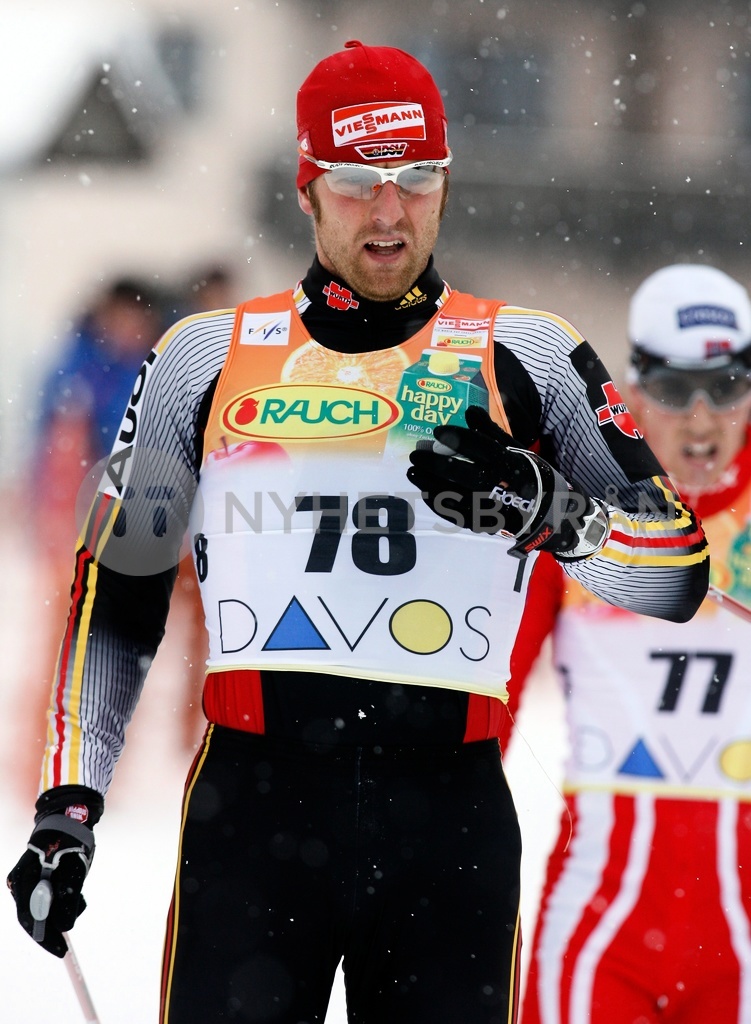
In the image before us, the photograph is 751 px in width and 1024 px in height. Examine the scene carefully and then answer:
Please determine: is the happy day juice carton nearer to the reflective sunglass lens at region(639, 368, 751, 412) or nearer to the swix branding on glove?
the swix branding on glove

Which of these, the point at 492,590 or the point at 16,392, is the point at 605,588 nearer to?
the point at 492,590

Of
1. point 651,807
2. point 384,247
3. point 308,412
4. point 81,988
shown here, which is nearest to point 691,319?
point 651,807

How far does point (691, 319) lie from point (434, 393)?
5.03 ft

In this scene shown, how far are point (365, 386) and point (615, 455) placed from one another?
18.1 inches

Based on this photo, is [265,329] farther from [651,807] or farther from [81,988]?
[651,807]

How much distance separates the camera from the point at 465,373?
8.47ft

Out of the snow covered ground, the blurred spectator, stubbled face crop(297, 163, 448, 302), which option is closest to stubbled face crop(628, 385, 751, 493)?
the snow covered ground

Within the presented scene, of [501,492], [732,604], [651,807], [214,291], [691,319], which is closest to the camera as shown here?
[501,492]

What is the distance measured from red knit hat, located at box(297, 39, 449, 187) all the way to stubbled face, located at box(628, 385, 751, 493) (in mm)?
1251

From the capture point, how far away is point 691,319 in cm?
386

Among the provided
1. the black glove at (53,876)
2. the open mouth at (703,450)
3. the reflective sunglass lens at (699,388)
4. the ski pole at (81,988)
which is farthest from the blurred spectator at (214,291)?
the black glove at (53,876)

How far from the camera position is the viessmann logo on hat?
268 cm

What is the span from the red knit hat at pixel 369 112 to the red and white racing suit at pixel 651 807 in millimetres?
1146

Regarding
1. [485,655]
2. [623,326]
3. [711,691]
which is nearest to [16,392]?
[623,326]
